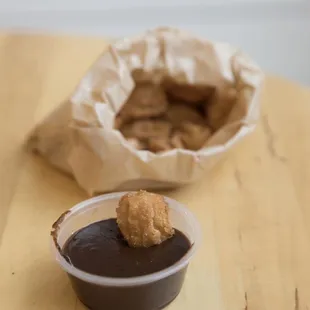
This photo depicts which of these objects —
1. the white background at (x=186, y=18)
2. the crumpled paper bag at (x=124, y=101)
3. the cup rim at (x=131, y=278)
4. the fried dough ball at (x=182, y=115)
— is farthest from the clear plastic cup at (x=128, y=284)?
the white background at (x=186, y=18)

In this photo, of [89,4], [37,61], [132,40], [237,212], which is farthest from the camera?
[89,4]

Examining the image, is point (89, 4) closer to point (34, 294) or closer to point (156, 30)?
point (156, 30)

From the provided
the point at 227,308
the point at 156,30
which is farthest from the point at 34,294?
the point at 156,30

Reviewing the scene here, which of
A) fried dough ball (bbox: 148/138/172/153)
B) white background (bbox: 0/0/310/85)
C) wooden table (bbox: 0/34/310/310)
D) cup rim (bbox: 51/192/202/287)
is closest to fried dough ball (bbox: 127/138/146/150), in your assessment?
fried dough ball (bbox: 148/138/172/153)

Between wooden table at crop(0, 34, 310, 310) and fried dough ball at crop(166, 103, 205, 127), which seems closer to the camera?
wooden table at crop(0, 34, 310, 310)

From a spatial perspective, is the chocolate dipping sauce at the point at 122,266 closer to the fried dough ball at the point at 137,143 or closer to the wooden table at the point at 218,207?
the wooden table at the point at 218,207

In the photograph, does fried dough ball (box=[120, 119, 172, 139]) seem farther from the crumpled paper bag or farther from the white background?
the white background

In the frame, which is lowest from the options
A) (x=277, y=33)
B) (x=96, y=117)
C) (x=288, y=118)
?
(x=277, y=33)
